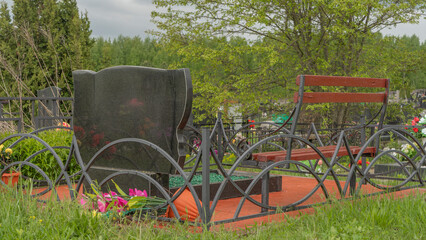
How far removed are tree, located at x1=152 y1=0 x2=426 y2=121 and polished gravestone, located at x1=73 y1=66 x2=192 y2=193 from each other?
8193mm

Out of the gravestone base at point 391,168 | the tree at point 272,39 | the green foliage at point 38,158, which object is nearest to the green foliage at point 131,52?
the tree at point 272,39

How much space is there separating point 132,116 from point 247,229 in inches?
57.5

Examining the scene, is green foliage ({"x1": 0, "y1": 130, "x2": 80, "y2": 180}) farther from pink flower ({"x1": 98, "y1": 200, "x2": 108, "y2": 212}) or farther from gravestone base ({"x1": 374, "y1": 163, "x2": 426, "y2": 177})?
gravestone base ({"x1": 374, "y1": 163, "x2": 426, "y2": 177})

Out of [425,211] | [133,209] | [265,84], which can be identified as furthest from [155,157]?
[265,84]

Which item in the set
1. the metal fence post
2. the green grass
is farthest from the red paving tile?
the green grass

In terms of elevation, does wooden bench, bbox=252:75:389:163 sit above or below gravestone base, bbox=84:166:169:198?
above

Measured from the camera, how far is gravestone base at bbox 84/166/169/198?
13.8ft

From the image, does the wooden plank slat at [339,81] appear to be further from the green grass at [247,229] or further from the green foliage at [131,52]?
the green foliage at [131,52]

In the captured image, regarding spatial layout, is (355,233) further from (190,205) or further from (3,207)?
(3,207)

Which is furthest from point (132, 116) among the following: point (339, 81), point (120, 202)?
point (339, 81)

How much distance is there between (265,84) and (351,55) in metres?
2.54

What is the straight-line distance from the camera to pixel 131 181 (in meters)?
4.33

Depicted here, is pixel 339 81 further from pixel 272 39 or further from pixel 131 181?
pixel 272 39

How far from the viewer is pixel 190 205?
4008 mm
